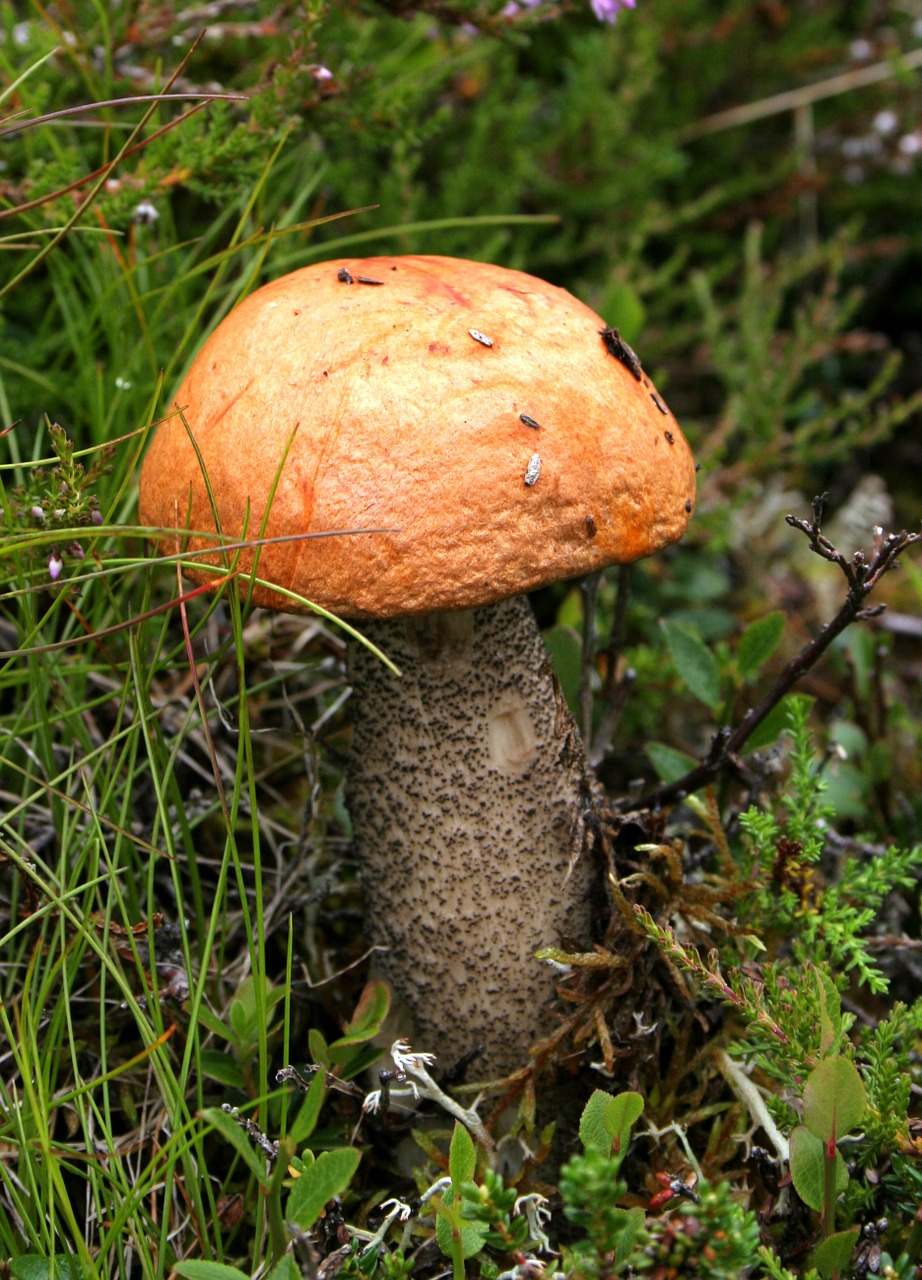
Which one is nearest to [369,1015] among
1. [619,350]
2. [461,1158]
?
[461,1158]

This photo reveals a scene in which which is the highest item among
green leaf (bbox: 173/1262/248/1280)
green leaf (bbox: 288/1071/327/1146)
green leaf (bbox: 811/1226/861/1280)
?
Answer: green leaf (bbox: 288/1071/327/1146)

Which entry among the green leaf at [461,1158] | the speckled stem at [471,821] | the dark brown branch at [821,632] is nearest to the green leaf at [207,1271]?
the green leaf at [461,1158]

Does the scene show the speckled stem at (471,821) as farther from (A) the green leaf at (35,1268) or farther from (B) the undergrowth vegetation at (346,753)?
(A) the green leaf at (35,1268)

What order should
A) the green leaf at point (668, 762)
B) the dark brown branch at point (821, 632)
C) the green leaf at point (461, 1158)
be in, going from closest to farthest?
the green leaf at point (461, 1158)
the dark brown branch at point (821, 632)
the green leaf at point (668, 762)

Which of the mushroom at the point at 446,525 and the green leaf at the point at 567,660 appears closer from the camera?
the mushroom at the point at 446,525

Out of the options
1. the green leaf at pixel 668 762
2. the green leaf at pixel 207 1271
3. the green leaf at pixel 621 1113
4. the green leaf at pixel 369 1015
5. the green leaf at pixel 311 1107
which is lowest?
the green leaf at pixel 369 1015

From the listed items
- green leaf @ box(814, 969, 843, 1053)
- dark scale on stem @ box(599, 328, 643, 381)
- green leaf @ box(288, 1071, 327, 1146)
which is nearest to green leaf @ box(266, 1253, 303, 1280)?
green leaf @ box(288, 1071, 327, 1146)

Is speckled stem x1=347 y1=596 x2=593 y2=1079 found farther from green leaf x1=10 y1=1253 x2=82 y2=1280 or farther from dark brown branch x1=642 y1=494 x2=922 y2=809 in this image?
green leaf x1=10 y1=1253 x2=82 y2=1280

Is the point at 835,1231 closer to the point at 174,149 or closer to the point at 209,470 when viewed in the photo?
the point at 209,470
